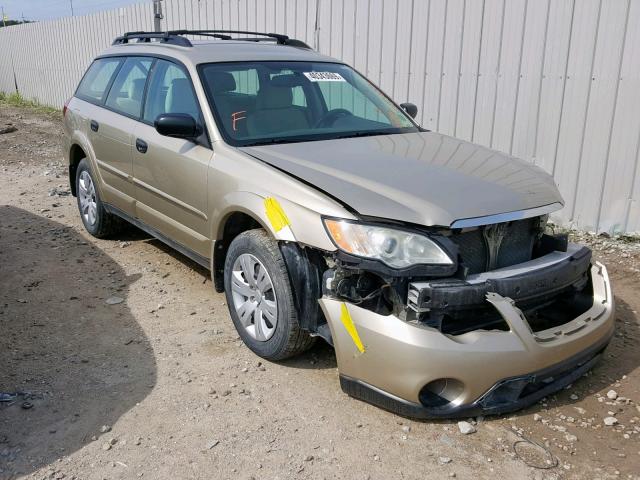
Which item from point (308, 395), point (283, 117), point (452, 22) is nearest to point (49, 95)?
point (452, 22)

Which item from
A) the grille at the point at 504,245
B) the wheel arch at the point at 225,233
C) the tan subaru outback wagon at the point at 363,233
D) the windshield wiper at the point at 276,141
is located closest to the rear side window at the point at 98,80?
the tan subaru outback wagon at the point at 363,233

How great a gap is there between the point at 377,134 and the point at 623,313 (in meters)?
2.17

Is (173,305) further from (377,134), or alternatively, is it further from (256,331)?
(377,134)

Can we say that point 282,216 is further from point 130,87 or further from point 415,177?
point 130,87

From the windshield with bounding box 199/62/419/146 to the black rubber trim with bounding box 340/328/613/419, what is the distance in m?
1.71

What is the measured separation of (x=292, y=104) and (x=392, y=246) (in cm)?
180

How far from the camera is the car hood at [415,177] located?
3027 mm

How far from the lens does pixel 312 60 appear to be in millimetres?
4754

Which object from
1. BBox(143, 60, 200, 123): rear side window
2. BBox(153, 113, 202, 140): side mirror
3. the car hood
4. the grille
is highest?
BBox(143, 60, 200, 123): rear side window

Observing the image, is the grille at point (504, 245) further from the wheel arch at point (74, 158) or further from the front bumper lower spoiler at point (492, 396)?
the wheel arch at point (74, 158)

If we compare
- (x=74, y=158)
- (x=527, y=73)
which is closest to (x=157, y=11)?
(x=74, y=158)

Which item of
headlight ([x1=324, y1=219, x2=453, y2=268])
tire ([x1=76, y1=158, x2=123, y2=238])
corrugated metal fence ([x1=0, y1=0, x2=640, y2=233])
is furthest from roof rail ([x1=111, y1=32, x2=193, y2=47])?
corrugated metal fence ([x1=0, y1=0, x2=640, y2=233])

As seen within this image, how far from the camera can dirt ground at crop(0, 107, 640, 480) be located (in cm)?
283

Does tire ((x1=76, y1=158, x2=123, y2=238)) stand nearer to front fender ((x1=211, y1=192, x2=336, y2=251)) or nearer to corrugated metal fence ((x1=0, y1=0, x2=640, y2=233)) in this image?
front fender ((x1=211, y1=192, x2=336, y2=251))
